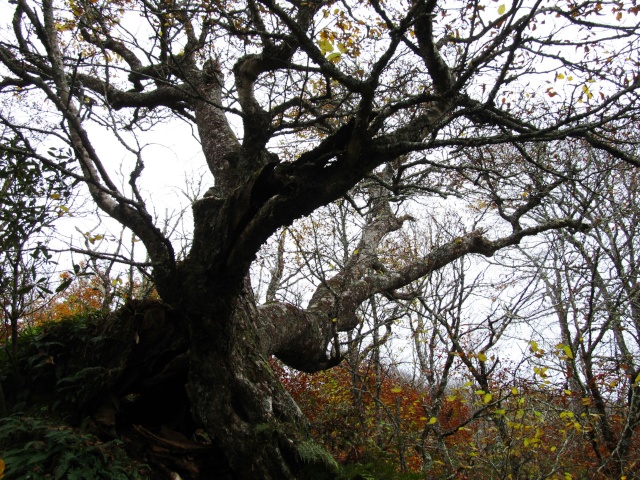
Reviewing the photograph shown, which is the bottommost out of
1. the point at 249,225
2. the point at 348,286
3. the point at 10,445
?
the point at 10,445

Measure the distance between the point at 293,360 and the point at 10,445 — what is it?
259cm

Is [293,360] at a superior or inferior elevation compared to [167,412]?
superior

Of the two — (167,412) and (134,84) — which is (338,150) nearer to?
(167,412)

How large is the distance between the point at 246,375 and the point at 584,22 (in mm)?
4558

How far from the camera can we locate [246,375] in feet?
9.64

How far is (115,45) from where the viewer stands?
5.51 metres

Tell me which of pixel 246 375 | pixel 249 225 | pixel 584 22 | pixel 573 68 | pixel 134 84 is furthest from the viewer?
pixel 134 84

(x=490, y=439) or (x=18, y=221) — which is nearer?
(x=18, y=221)

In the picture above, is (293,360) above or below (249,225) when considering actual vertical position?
below

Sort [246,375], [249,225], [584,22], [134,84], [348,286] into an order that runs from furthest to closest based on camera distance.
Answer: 1. [134,84]
2. [348,286]
3. [584,22]
4. [246,375]
5. [249,225]

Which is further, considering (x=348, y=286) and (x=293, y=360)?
(x=348, y=286)

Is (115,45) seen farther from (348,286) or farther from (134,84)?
(348,286)

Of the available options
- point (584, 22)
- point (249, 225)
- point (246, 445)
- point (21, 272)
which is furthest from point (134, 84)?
point (584, 22)

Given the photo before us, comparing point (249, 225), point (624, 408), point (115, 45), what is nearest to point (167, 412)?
point (249, 225)
